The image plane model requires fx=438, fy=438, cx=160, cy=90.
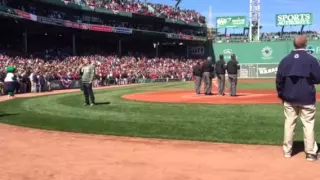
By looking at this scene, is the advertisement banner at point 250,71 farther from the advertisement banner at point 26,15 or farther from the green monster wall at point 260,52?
the advertisement banner at point 26,15

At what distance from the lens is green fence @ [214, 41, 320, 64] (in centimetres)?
6375

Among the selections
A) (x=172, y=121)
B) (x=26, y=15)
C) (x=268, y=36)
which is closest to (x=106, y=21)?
(x=26, y=15)

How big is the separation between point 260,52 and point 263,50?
525mm

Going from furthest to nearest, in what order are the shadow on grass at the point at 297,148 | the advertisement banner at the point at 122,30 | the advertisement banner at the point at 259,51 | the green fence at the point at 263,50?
the advertisement banner at the point at 259,51 < the green fence at the point at 263,50 < the advertisement banner at the point at 122,30 < the shadow on grass at the point at 297,148

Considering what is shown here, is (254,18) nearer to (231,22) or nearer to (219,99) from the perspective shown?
(231,22)

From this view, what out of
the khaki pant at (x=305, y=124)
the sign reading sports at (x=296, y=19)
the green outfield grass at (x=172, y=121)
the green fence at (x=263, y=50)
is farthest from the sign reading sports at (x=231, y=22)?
the khaki pant at (x=305, y=124)

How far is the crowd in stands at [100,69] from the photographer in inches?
1193

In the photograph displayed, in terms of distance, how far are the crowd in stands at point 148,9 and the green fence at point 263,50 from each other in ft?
30.4

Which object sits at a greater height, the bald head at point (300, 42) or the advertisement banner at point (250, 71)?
the bald head at point (300, 42)

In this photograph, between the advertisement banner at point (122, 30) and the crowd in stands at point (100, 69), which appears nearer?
the crowd in stands at point (100, 69)

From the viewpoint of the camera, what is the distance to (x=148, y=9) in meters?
64.0

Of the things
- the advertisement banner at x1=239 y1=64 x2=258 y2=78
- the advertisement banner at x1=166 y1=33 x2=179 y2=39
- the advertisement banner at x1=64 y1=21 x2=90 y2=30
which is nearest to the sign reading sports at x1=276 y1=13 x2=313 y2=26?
the advertisement banner at x1=239 y1=64 x2=258 y2=78

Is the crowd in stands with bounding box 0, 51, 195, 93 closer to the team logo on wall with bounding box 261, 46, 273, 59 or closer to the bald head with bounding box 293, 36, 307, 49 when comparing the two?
the team logo on wall with bounding box 261, 46, 273, 59

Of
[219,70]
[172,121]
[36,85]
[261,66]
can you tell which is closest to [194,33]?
[261,66]
